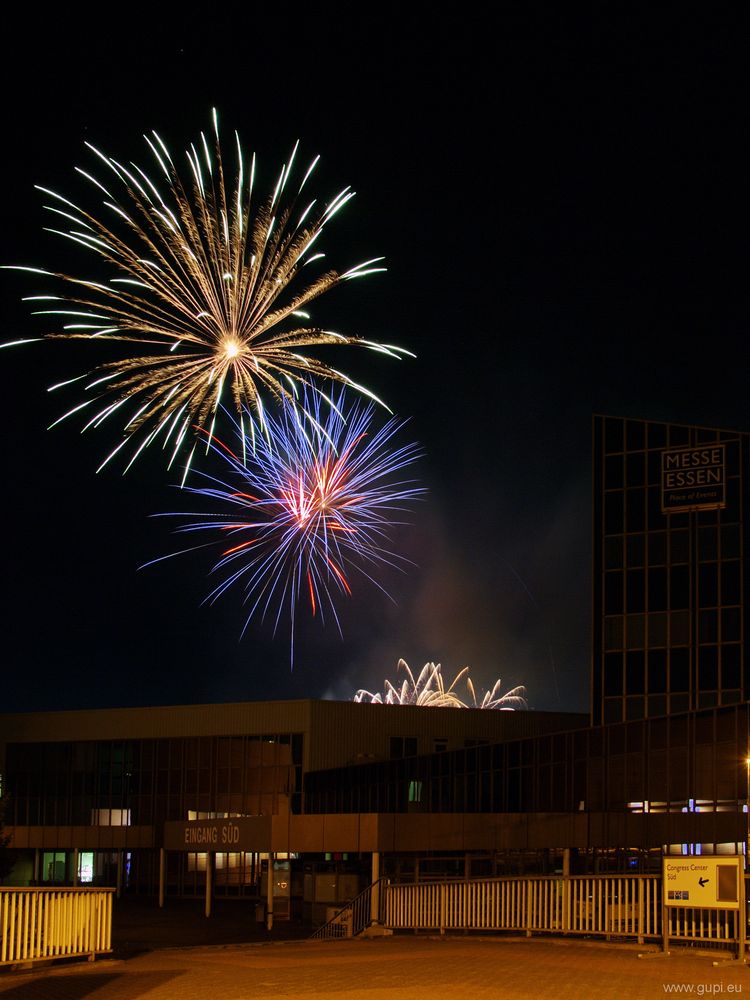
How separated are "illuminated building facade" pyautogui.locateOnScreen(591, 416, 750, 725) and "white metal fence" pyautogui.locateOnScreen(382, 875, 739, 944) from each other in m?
29.2

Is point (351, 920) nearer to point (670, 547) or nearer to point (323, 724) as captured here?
point (670, 547)

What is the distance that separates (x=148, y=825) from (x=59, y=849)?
18.9 ft

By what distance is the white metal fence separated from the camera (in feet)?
54.7

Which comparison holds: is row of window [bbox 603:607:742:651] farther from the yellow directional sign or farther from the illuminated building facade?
the yellow directional sign

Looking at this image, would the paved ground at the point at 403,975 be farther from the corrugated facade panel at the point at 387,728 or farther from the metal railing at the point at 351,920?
the corrugated facade panel at the point at 387,728

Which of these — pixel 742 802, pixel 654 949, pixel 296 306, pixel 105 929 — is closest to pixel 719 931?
pixel 654 949

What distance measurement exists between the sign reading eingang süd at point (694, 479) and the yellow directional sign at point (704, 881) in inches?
1480

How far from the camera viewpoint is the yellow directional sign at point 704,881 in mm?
15461

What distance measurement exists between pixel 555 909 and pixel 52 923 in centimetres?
744

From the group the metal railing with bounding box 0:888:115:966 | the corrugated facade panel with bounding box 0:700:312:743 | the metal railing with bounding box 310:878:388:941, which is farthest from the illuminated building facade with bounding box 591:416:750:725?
the metal railing with bounding box 0:888:115:966

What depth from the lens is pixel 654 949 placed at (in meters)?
16.8

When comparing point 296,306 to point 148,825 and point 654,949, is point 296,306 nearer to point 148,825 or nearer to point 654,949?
point 654,949

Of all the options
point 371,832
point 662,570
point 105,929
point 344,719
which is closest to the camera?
point 105,929

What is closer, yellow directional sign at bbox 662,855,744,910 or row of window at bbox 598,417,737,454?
yellow directional sign at bbox 662,855,744,910
